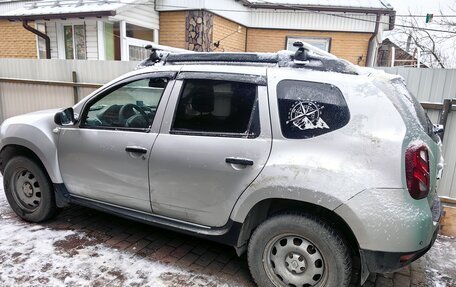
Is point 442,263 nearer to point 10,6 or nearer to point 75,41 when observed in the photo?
point 75,41

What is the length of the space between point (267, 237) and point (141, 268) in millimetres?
1243

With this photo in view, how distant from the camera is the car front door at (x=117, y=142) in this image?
320 centimetres

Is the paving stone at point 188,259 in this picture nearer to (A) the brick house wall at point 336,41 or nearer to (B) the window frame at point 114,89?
(B) the window frame at point 114,89

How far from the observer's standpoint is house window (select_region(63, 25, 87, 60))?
12.0m

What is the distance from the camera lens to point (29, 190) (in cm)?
398

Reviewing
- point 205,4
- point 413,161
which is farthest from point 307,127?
point 205,4

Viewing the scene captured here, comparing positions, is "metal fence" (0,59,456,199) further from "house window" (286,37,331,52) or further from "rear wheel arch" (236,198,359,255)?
"house window" (286,37,331,52)

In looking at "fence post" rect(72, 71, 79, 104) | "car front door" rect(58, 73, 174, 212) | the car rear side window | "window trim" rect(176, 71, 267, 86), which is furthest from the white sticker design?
"fence post" rect(72, 71, 79, 104)

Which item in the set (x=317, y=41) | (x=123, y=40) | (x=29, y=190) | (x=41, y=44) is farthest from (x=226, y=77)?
(x=41, y=44)

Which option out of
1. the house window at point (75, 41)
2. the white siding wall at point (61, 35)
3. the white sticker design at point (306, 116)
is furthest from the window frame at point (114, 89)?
the house window at point (75, 41)

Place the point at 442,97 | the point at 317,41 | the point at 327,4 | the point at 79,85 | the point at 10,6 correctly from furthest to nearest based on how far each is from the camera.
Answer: the point at 10,6 < the point at 317,41 < the point at 327,4 < the point at 79,85 < the point at 442,97

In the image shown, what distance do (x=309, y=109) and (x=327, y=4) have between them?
12.7 meters

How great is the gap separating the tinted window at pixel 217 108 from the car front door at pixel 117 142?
0.21 m

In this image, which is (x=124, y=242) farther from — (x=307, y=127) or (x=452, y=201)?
(x=452, y=201)
